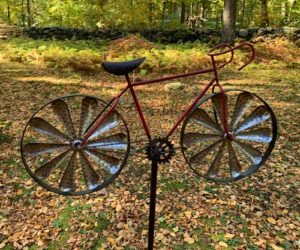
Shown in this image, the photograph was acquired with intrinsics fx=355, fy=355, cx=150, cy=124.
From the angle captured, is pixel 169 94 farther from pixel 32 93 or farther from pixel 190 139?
pixel 190 139

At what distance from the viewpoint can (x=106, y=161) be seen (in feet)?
11.5

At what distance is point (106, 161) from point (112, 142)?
0.20 metres

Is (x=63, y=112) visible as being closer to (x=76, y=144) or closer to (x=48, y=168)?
(x=76, y=144)

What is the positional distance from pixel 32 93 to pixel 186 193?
5718mm

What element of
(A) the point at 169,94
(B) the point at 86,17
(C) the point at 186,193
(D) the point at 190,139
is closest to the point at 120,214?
(C) the point at 186,193

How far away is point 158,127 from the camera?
7418mm

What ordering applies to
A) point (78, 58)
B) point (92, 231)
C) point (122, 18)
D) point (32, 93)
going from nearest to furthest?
point (92, 231) → point (32, 93) → point (78, 58) → point (122, 18)

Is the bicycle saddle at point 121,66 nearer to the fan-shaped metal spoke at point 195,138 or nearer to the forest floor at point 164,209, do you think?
the fan-shaped metal spoke at point 195,138

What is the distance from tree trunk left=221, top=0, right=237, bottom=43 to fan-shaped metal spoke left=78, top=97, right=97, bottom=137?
37.7ft

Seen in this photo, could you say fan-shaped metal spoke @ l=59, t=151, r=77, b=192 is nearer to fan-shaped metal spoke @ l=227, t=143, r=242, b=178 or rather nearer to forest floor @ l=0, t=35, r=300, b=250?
forest floor @ l=0, t=35, r=300, b=250

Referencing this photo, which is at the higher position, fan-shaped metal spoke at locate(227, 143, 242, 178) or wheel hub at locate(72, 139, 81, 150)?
wheel hub at locate(72, 139, 81, 150)

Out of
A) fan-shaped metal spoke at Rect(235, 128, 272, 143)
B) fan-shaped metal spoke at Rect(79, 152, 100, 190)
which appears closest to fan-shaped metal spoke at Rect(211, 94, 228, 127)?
fan-shaped metal spoke at Rect(235, 128, 272, 143)

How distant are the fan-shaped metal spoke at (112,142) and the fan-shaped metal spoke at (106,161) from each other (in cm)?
7

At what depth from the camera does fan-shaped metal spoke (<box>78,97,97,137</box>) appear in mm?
3446
